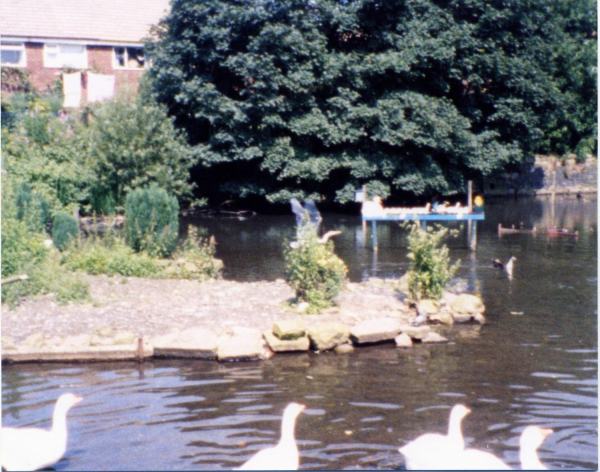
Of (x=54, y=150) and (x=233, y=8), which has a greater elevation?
(x=233, y=8)

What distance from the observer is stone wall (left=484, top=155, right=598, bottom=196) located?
1711 inches

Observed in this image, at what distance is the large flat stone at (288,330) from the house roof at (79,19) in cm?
2835

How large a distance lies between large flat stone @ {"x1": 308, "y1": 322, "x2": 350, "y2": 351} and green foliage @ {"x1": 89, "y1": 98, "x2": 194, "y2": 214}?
17.7 metres

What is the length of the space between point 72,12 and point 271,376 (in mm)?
34009

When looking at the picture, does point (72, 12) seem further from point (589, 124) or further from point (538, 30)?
point (589, 124)

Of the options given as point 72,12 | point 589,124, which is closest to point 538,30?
point 589,124

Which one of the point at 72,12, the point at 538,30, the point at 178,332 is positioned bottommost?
the point at 178,332

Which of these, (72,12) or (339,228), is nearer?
(339,228)

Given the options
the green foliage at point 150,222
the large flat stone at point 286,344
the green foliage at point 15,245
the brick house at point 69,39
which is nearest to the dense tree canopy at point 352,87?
the brick house at point 69,39

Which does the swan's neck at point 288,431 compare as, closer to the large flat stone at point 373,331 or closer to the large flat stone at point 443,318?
the large flat stone at point 373,331

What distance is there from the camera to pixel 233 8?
29.5 meters

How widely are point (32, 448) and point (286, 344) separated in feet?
14.9

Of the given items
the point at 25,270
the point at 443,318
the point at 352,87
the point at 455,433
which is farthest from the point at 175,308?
the point at 352,87

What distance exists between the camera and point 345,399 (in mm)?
8203
